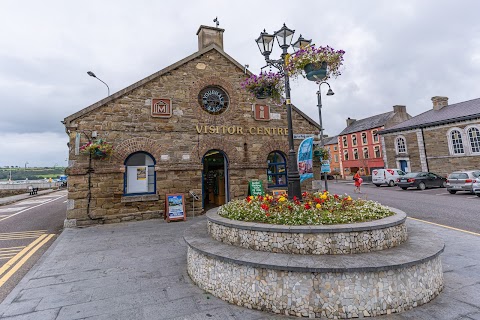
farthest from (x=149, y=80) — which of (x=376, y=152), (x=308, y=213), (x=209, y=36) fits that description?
(x=376, y=152)

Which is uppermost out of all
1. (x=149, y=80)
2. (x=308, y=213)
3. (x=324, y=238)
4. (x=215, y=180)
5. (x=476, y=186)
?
(x=149, y=80)

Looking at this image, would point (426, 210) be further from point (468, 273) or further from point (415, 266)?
point (415, 266)

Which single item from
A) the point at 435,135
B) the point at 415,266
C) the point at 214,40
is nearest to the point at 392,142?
the point at 435,135

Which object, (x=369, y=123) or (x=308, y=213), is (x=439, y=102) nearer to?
(x=369, y=123)

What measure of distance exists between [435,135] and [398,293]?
30.2 m

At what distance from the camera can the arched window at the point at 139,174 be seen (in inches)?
404

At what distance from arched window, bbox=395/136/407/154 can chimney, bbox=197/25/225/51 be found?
89.9ft

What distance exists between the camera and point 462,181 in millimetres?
15930

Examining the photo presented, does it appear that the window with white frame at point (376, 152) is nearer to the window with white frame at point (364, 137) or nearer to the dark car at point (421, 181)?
the window with white frame at point (364, 137)

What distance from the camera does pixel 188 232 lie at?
551 cm

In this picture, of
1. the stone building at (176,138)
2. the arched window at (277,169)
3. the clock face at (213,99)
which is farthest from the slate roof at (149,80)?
the arched window at (277,169)

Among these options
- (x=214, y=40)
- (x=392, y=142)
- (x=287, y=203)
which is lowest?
(x=287, y=203)

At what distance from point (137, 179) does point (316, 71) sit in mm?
8498

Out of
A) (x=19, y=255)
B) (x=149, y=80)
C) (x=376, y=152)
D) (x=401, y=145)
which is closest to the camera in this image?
(x=19, y=255)
